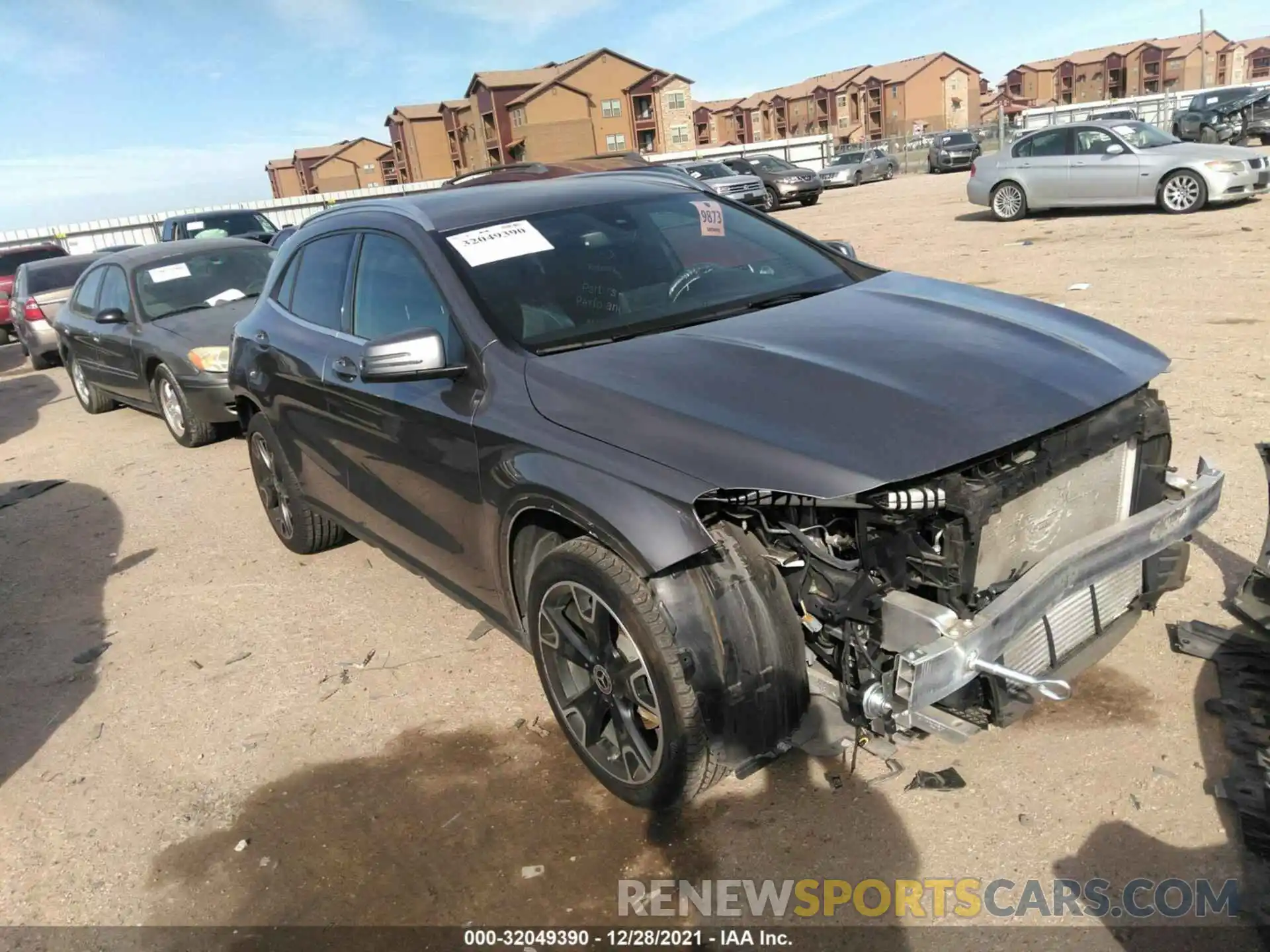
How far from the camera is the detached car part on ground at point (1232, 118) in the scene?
24.5m

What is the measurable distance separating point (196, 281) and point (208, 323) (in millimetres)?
913

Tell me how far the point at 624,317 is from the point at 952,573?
1445 millimetres

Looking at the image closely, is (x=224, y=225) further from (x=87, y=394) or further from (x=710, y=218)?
(x=710, y=218)

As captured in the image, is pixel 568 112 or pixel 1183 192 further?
pixel 568 112

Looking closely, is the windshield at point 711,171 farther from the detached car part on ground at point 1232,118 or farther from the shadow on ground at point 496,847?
the shadow on ground at point 496,847

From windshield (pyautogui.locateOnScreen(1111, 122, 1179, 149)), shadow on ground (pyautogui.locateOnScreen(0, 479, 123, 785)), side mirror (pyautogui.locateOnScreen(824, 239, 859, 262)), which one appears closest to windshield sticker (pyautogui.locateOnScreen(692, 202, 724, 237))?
side mirror (pyautogui.locateOnScreen(824, 239, 859, 262))

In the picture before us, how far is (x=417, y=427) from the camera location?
10.9 ft

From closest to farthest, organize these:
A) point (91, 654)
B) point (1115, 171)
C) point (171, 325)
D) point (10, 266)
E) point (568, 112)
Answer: point (91, 654)
point (171, 325)
point (1115, 171)
point (10, 266)
point (568, 112)

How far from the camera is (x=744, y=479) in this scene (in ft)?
7.51

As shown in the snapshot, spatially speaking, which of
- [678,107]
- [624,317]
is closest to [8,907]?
[624,317]

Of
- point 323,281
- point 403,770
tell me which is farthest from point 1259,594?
point 323,281

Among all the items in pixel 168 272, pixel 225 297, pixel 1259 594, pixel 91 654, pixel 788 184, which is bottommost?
pixel 91 654

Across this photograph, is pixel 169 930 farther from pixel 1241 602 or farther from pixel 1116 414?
pixel 1241 602

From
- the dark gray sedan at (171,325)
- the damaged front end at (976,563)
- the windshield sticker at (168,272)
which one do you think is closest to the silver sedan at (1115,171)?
the dark gray sedan at (171,325)
